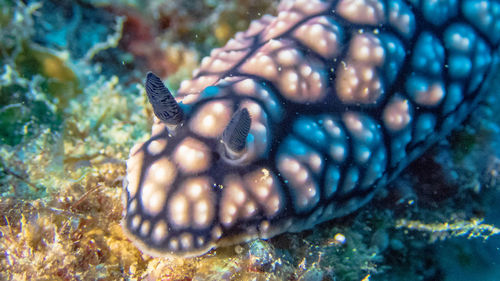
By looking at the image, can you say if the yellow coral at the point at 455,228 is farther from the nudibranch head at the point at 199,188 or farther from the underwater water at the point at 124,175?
the nudibranch head at the point at 199,188

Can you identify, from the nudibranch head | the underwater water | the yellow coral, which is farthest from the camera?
the yellow coral

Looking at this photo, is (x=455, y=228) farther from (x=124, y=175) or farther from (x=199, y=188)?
(x=124, y=175)

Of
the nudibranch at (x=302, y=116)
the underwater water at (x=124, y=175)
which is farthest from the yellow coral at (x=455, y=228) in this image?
the nudibranch at (x=302, y=116)

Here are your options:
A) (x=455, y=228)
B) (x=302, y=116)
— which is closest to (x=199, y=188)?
(x=302, y=116)

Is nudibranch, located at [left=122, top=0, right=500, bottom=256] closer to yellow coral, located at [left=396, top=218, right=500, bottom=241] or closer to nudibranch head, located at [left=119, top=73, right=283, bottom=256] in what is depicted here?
nudibranch head, located at [left=119, top=73, right=283, bottom=256]

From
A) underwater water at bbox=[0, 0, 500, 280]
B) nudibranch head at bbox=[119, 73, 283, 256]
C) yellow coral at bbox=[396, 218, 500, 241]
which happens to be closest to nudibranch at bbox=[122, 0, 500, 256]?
nudibranch head at bbox=[119, 73, 283, 256]

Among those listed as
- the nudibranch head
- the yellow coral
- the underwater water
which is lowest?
the yellow coral

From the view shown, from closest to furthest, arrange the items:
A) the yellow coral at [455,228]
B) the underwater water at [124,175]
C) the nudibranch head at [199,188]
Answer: the nudibranch head at [199,188] < the underwater water at [124,175] < the yellow coral at [455,228]
